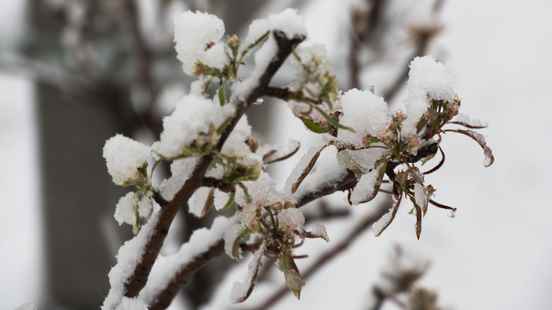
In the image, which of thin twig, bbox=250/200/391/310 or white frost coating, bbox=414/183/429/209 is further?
thin twig, bbox=250/200/391/310

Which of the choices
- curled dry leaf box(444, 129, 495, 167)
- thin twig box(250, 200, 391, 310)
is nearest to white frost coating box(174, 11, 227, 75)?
curled dry leaf box(444, 129, 495, 167)

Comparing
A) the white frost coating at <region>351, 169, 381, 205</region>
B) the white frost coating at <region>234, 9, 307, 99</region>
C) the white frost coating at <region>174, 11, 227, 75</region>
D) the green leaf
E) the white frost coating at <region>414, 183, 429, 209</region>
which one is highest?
the white frost coating at <region>174, 11, 227, 75</region>

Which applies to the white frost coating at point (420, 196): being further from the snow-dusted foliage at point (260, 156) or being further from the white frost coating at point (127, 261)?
the white frost coating at point (127, 261)

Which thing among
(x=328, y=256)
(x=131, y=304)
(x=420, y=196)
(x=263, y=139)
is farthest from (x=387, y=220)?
(x=263, y=139)

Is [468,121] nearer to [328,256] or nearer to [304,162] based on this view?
[304,162]

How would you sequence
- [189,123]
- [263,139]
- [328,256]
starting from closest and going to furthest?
[189,123] → [328,256] → [263,139]

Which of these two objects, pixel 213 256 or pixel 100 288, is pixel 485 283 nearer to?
Answer: pixel 100 288

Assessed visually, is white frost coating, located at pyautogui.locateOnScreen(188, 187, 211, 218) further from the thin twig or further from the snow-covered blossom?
the thin twig
